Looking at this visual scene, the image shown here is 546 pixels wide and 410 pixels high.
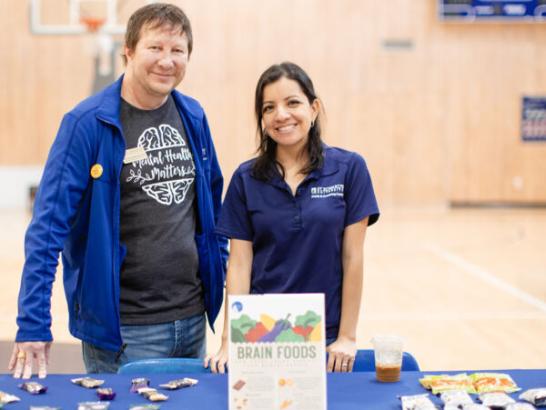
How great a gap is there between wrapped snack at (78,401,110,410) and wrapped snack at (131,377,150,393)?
12 centimetres

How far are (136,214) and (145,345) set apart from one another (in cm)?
41

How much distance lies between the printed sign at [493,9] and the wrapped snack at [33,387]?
12.4 meters

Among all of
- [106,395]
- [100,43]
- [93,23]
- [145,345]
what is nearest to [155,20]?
[145,345]

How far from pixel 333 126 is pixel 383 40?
1.60 meters

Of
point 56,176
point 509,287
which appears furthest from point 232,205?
point 509,287

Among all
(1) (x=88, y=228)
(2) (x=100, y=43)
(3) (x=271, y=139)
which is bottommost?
(1) (x=88, y=228)

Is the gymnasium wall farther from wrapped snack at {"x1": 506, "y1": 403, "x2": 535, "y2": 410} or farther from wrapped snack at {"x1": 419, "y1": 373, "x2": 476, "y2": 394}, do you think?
wrapped snack at {"x1": 506, "y1": 403, "x2": 535, "y2": 410}

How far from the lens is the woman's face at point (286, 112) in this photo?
2.49 m

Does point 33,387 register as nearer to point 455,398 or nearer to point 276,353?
point 276,353

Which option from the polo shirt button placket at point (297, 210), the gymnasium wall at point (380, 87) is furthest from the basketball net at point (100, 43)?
the polo shirt button placket at point (297, 210)

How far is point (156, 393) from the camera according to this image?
6.67 ft

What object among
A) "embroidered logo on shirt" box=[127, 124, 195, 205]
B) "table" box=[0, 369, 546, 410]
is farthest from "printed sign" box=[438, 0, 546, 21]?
"table" box=[0, 369, 546, 410]

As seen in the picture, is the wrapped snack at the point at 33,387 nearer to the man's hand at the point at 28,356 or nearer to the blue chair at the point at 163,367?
the man's hand at the point at 28,356

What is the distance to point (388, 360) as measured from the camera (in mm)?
2154
